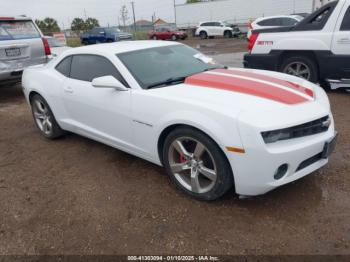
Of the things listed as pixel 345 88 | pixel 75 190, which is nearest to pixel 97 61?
pixel 75 190

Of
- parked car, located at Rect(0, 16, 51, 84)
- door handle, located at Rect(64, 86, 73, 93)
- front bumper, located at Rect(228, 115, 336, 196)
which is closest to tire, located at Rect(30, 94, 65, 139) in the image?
door handle, located at Rect(64, 86, 73, 93)

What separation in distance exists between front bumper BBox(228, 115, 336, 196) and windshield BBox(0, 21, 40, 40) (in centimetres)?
678

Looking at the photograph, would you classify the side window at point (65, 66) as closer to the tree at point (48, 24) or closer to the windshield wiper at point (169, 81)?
the windshield wiper at point (169, 81)

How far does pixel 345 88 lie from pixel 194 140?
5.23 meters

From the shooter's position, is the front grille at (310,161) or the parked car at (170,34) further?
the parked car at (170,34)

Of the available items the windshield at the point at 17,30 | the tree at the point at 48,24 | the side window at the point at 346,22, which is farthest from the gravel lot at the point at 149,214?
the tree at the point at 48,24

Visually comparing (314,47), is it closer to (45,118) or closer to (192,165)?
(192,165)

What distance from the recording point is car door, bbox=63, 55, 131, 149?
360 centimetres

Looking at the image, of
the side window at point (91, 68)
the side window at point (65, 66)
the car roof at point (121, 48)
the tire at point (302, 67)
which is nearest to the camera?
the side window at point (91, 68)

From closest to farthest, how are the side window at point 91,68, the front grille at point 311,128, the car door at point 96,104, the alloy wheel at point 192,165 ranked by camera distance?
the front grille at point 311,128
the alloy wheel at point 192,165
the car door at point 96,104
the side window at point 91,68

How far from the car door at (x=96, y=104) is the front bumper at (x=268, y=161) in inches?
53.6

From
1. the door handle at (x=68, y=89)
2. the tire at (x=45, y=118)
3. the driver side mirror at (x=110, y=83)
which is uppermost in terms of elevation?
the driver side mirror at (x=110, y=83)

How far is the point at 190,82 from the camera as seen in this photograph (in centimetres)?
Result: 348

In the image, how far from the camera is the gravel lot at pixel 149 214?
2654 mm
